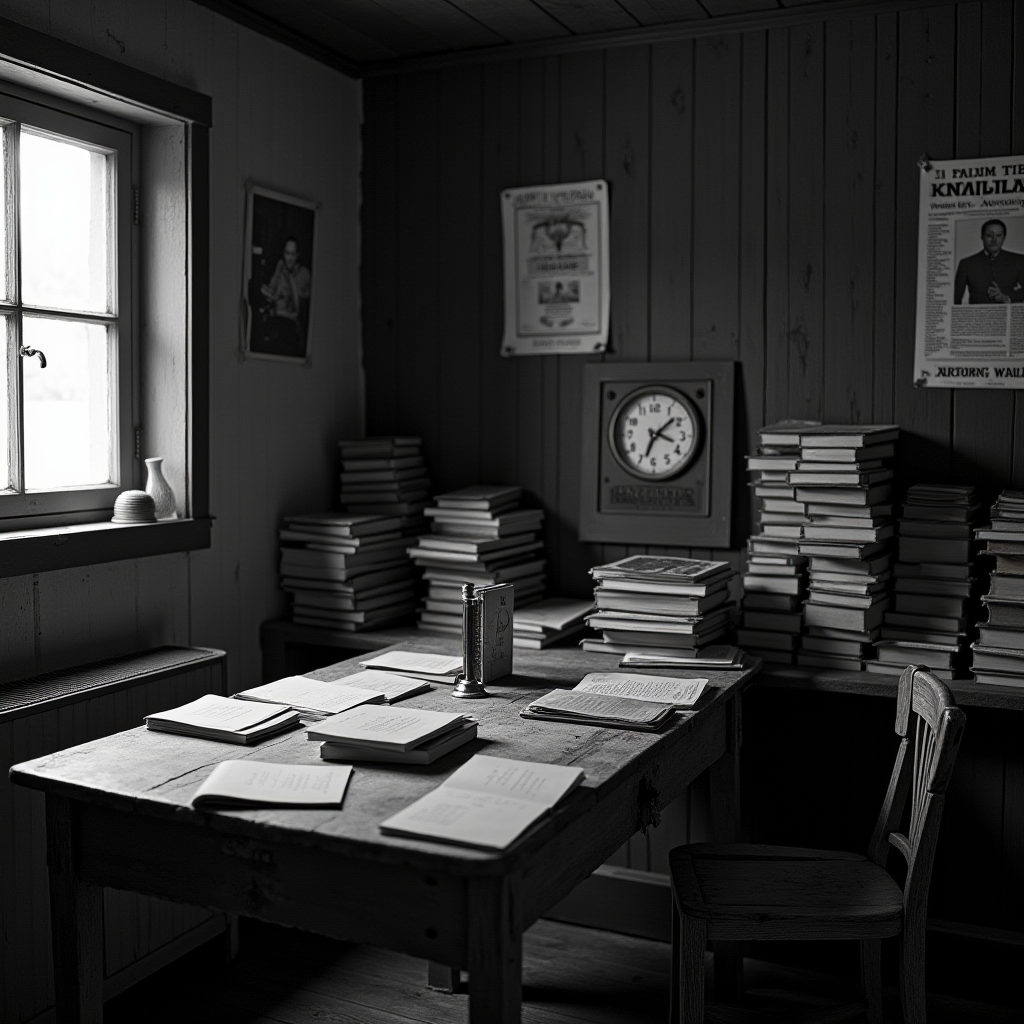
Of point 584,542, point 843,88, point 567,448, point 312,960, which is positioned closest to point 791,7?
point 843,88

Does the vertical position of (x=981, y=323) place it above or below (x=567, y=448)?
above

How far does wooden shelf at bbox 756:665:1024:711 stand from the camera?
302cm

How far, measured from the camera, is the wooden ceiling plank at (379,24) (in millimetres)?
3531

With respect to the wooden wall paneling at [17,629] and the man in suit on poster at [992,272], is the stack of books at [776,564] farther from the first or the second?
the wooden wall paneling at [17,629]

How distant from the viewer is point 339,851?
6.15 feet

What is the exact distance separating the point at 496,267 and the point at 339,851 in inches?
99.9

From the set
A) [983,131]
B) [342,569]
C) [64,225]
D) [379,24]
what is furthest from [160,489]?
[983,131]

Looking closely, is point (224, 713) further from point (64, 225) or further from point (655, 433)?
point (655, 433)

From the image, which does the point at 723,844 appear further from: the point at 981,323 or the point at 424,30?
the point at 424,30

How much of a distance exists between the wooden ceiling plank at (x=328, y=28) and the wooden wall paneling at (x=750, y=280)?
3.70 feet

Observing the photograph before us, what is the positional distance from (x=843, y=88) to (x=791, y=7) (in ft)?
→ 0.94

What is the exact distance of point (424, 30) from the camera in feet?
12.3

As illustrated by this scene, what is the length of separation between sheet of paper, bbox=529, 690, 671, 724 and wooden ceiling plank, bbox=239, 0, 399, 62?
220 cm

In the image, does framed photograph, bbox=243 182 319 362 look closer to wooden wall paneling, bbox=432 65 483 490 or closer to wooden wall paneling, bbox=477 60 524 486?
wooden wall paneling, bbox=432 65 483 490
